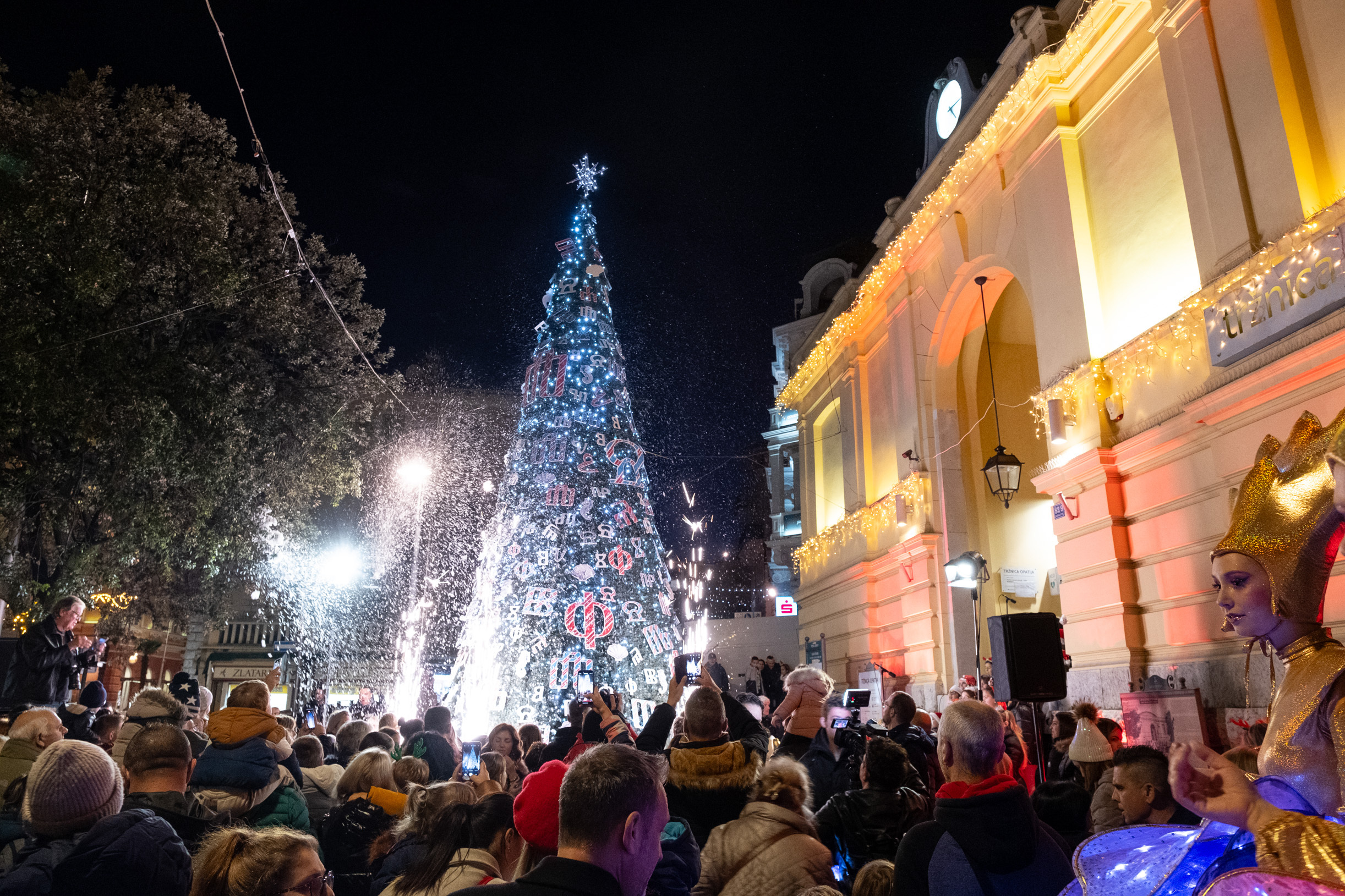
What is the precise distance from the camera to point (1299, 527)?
2363mm

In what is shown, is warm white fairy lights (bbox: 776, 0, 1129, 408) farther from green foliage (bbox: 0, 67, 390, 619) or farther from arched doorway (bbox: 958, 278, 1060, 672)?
green foliage (bbox: 0, 67, 390, 619)

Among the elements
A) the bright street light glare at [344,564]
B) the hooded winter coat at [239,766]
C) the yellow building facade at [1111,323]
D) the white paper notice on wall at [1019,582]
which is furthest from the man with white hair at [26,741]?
the bright street light glare at [344,564]

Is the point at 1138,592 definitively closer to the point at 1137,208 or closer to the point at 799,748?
the point at 1137,208

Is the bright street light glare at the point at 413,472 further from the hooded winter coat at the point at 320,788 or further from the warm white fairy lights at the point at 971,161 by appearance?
the hooded winter coat at the point at 320,788

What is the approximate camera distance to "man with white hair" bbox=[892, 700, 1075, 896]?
2803mm

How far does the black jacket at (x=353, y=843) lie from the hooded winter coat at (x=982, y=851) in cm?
286

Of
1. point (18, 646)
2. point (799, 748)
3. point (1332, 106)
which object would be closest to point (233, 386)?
point (18, 646)

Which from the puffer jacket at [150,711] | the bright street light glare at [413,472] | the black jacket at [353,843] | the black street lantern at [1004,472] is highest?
the bright street light glare at [413,472]

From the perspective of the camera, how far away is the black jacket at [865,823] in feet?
12.2

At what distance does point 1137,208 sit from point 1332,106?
95.6 inches

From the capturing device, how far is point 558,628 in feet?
53.3

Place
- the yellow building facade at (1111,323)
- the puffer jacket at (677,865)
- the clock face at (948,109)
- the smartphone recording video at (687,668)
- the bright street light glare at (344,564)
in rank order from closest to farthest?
the puffer jacket at (677,865) < the smartphone recording video at (687,668) < the yellow building facade at (1111,323) < the clock face at (948,109) < the bright street light glare at (344,564)

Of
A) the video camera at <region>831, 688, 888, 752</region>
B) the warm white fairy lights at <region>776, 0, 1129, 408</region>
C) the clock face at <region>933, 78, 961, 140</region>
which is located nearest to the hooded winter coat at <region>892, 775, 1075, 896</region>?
the video camera at <region>831, 688, 888, 752</region>

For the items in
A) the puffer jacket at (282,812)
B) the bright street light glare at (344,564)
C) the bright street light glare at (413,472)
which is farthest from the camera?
the bright street light glare at (344,564)
